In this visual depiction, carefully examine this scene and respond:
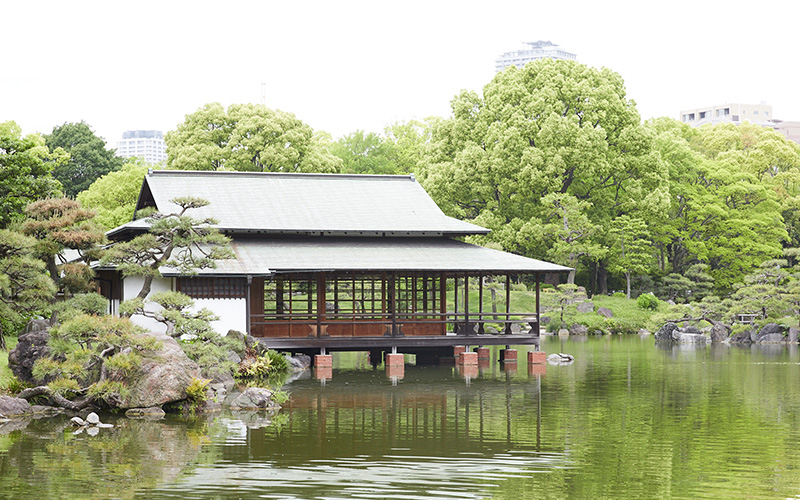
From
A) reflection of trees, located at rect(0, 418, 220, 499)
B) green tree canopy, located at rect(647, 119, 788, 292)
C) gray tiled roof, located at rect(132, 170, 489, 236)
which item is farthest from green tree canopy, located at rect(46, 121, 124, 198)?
reflection of trees, located at rect(0, 418, 220, 499)

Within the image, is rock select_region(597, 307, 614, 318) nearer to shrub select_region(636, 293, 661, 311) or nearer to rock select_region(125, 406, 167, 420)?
shrub select_region(636, 293, 661, 311)

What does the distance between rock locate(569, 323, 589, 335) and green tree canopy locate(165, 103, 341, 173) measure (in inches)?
590

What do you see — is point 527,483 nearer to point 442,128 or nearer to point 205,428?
point 205,428

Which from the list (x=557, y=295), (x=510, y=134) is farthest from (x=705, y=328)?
(x=510, y=134)

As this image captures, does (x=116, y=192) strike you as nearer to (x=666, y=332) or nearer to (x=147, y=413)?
(x=666, y=332)

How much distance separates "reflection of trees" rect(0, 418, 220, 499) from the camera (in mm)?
12477

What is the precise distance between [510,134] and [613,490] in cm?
3726

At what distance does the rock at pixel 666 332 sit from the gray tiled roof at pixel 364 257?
50.0 ft

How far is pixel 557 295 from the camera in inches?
1727

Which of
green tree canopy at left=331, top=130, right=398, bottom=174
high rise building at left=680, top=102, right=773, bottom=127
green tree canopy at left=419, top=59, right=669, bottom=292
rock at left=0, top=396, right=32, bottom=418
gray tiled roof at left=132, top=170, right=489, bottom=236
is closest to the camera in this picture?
rock at left=0, top=396, right=32, bottom=418

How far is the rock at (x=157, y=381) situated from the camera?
1902cm

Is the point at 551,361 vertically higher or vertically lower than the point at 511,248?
lower

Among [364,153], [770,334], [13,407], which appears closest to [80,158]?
[364,153]

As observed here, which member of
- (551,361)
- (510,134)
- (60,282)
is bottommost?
(551,361)
